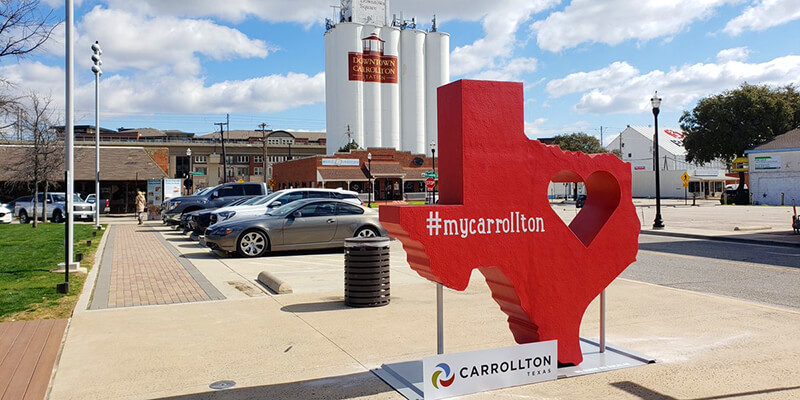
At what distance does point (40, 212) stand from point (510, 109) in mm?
35578

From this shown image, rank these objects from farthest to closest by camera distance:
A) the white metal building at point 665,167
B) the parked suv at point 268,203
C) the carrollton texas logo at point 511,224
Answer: the white metal building at point 665,167, the parked suv at point 268,203, the carrollton texas logo at point 511,224

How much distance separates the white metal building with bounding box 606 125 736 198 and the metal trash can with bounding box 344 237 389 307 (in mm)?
64315

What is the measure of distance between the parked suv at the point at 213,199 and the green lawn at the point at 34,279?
637cm

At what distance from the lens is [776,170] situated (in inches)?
2032

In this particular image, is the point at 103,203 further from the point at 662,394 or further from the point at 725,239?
the point at 662,394

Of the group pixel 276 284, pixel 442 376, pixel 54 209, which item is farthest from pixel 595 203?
pixel 54 209

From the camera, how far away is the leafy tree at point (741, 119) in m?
57.7

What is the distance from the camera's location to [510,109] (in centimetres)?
529

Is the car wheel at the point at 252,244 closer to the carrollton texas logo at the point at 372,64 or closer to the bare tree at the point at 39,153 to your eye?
the bare tree at the point at 39,153

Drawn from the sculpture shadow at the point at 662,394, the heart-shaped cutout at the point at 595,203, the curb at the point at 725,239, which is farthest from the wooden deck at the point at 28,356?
the curb at the point at 725,239

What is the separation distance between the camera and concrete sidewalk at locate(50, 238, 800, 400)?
5.03m

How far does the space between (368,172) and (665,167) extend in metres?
44.1

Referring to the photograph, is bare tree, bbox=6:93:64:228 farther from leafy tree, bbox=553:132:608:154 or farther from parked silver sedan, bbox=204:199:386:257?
leafy tree, bbox=553:132:608:154

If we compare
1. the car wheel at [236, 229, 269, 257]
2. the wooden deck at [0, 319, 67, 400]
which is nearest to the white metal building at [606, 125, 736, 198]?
the car wheel at [236, 229, 269, 257]
